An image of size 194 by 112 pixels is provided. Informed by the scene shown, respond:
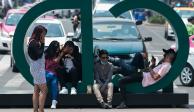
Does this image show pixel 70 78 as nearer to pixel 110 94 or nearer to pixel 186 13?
pixel 110 94

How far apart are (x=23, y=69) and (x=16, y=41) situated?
→ 559mm

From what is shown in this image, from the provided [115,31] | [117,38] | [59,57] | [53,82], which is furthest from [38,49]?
[115,31]

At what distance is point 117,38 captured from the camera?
1989cm

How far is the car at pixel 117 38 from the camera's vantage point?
1878cm

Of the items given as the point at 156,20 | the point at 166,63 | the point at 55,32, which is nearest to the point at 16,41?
the point at 166,63

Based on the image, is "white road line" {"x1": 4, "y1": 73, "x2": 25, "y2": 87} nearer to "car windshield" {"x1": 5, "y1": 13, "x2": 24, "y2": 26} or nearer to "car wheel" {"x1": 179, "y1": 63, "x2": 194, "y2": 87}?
"car wheel" {"x1": 179, "y1": 63, "x2": 194, "y2": 87}

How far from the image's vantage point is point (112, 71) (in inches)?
578

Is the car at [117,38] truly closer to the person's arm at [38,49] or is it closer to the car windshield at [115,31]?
the car windshield at [115,31]

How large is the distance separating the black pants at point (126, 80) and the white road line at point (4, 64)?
7.81 m

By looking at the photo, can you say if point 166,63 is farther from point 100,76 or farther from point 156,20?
point 156,20

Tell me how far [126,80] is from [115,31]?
19.7 ft

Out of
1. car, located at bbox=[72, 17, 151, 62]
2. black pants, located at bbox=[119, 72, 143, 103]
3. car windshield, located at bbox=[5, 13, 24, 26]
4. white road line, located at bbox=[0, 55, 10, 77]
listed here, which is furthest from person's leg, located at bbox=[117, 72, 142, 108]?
car windshield, located at bbox=[5, 13, 24, 26]

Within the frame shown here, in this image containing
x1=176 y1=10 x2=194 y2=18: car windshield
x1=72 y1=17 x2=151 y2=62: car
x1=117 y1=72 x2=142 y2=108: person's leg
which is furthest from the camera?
x1=176 y1=10 x2=194 y2=18: car windshield

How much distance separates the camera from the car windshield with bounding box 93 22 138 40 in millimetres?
20062
